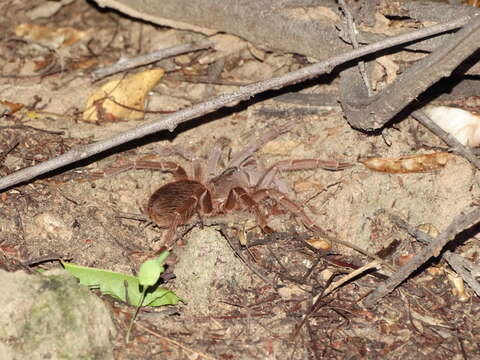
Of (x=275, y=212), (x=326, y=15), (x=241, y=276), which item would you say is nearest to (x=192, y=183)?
(x=275, y=212)

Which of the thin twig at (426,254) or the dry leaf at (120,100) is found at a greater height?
the thin twig at (426,254)

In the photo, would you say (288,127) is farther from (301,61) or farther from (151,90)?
(151,90)

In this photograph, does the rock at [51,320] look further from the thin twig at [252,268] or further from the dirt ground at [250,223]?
the thin twig at [252,268]

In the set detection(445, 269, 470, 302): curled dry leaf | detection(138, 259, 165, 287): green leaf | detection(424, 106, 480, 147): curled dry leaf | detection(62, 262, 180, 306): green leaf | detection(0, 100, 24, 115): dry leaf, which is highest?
detection(424, 106, 480, 147): curled dry leaf

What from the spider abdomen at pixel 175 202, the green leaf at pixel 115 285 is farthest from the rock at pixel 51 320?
the spider abdomen at pixel 175 202

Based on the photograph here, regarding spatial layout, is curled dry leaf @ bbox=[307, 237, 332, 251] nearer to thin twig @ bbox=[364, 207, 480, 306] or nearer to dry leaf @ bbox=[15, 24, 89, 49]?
thin twig @ bbox=[364, 207, 480, 306]

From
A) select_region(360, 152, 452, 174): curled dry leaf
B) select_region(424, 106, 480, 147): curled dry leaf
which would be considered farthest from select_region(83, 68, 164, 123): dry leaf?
select_region(424, 106, 480, 147): curled dry leaf
